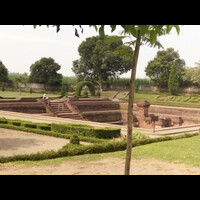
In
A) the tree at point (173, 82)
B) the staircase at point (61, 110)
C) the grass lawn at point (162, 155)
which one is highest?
the tree at point (173, 82)

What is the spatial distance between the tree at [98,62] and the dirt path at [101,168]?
42.8 meters

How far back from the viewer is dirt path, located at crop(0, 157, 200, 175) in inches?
273

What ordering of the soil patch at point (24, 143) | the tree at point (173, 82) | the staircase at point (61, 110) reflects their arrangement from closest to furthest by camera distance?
the soil patch at point (24, 143)
the staircase at point (61, 110)
the tree at point (173, 82)

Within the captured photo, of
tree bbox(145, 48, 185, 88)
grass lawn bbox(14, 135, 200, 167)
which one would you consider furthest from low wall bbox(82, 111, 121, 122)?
tree bbox(145, 48, 185, 88)

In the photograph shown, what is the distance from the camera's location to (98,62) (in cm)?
5172

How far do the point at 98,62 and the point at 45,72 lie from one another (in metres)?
8.80

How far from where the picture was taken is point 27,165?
774 centimetres

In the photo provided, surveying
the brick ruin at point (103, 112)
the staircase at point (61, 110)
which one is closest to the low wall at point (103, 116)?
the brick ruin at point (103, 112)

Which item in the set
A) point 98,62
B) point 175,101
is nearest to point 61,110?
point 175,101

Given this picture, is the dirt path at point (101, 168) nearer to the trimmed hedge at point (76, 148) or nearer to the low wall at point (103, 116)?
the trimmed hedge at point (76, 148)

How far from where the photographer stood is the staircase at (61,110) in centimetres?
2358
